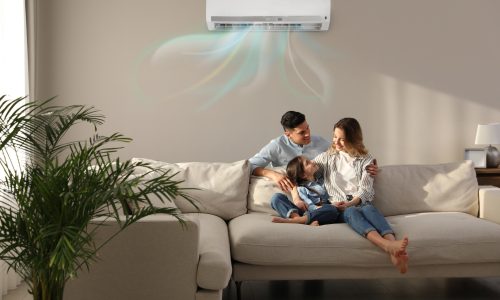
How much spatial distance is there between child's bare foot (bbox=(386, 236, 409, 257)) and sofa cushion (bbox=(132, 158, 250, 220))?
108cm

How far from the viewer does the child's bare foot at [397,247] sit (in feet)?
10.2

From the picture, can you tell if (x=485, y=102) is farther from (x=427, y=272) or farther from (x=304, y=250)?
(x=304, y=250)

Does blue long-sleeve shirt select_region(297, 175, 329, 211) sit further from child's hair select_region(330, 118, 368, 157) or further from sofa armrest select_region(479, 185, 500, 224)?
sofa armrest select_region(479, 185, 500, 224)

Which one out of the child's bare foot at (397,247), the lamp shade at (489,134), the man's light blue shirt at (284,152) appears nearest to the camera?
the child's bare foot at (397,247)

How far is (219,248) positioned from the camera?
2.93 metres

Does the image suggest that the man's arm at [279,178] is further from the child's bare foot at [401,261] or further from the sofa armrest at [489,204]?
the sofa armrest at [489,204]

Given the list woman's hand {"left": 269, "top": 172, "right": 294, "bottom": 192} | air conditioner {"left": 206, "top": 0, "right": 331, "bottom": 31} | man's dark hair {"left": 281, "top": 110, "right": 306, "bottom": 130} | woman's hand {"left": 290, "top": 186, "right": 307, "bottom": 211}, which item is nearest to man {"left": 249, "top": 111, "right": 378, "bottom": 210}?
man's dark hair {"left": 281, "top": 110, "right": 306, "bottom": 130}

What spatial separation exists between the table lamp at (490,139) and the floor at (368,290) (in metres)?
1.51

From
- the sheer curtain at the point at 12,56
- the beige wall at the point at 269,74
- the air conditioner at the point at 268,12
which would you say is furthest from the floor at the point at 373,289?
the air conditioner at the point at 268,12

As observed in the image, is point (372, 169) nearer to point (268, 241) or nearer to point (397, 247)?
point (397, 247)

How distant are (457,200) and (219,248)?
176 centimetres

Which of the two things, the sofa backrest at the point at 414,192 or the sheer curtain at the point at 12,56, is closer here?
the sheer curtain at the point at 12,56

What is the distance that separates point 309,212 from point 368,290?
23.8 inches

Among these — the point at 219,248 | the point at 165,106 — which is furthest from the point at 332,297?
the point at 165,106
